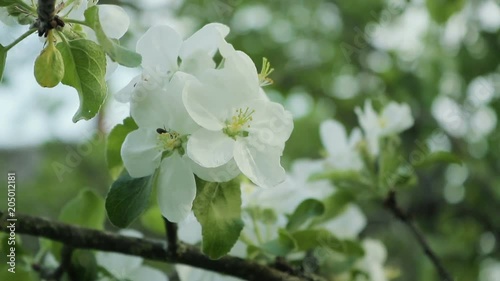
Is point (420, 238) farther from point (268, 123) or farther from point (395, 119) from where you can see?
point (268, 123)

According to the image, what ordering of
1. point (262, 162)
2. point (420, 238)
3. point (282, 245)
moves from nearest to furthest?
point (262, 162) < point (282, 245) < point (420, 238)

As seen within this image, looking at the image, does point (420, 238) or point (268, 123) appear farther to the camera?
point (420, 238)

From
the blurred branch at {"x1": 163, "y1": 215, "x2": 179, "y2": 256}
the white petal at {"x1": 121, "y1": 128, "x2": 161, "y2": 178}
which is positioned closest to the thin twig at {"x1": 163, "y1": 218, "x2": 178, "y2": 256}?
the blurred branch at {"x1": 163, "y1": 215, "x2": 179, "y2": 256}

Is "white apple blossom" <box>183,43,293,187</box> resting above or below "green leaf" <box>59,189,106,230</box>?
above

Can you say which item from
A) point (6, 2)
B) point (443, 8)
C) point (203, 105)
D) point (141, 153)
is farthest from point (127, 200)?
point (443, 8)

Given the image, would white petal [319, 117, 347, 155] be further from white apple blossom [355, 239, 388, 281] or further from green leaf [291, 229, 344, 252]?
green leaf [291, 229, 344, 252]

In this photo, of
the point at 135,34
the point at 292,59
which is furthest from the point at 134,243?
the point at 292,59
